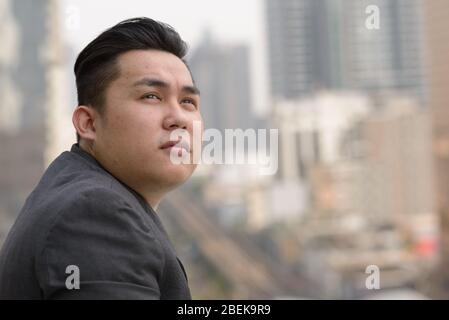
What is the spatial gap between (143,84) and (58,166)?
0.23 ft

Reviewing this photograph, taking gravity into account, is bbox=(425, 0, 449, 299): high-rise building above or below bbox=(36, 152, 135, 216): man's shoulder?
above

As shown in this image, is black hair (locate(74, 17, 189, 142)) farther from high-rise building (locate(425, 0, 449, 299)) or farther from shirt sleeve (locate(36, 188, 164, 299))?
high-rise building (locate(425, 0, 449, 299))

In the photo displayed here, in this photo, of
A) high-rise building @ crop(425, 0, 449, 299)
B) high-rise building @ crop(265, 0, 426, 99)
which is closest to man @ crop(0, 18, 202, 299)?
high-rise building @ crop(425, 0, 449, 299)

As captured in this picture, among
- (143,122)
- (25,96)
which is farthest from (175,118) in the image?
(25,96)

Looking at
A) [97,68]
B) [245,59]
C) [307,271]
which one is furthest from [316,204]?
[97,68]

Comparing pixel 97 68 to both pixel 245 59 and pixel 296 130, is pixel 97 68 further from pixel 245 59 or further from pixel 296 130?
pixel 245 59

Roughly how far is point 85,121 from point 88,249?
4.9 inches

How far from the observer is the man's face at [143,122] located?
44 centimetres

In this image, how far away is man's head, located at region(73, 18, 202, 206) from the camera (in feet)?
1.46

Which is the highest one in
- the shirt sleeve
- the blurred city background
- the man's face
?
the blurred city background

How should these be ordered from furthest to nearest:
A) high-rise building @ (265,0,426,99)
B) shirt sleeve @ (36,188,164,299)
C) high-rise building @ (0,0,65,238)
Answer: high-rise building @ (265,0,426,99) < high-rise building @ (0,0,65,238) < shirt sleeve @ (36,188,164,299)

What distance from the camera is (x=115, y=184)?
1.39ft

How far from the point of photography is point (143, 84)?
45 centimetres

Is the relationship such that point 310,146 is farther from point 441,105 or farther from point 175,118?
point 175,118
